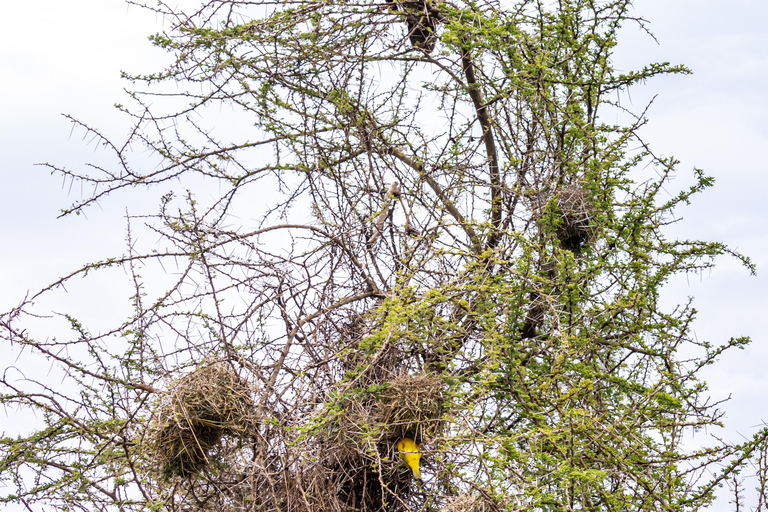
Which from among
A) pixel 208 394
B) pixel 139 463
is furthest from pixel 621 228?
pixel 139 463

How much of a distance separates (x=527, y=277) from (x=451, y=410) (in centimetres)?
93

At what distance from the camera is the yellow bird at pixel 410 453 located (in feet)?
12.6

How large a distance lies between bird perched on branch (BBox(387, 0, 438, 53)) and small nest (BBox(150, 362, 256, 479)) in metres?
2.48

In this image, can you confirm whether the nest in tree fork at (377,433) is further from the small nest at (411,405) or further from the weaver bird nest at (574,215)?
the weaver bird nest at (574,215)

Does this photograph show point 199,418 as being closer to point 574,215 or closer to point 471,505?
point 471,505

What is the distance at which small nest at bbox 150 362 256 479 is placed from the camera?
12.7 ft

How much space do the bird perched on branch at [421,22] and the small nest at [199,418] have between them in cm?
248

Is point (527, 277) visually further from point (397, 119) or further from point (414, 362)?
point (397, 119)

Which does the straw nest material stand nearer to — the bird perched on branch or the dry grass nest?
the dry grass nest

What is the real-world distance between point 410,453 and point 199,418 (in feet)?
3.26

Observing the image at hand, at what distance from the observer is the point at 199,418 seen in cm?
389

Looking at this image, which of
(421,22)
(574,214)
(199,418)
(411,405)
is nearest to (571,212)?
(574,214)

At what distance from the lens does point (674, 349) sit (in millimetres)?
4746

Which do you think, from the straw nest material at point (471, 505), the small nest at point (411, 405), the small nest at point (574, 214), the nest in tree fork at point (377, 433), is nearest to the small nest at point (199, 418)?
the nest in tree fork at point (377, 433)
